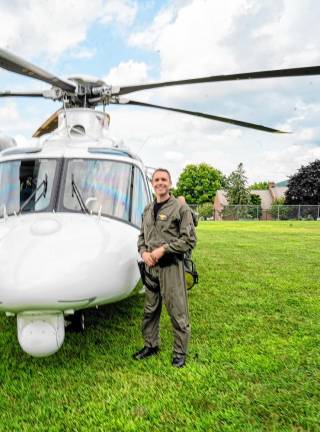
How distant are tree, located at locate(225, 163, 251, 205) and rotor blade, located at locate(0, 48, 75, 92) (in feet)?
231

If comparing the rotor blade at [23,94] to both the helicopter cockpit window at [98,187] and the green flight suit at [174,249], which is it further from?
the green flight suit at [174,249]

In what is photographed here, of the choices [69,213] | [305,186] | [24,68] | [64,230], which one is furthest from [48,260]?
[305,186]

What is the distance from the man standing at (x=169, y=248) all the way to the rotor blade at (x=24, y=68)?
1786 mm

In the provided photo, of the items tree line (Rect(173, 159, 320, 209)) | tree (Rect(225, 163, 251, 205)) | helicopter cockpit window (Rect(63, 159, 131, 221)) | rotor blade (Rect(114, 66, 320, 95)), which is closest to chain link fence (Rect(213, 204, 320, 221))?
tree line (Rect(173, 159, 320, 209))

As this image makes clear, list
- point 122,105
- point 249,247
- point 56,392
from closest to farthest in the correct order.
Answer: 1. point 56,392
2. point 122,105
3. point 249,247

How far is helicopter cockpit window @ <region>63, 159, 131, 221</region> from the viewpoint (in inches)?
162

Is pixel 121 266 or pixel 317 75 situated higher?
pixel 317 75

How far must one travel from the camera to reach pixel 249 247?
14.1 metres

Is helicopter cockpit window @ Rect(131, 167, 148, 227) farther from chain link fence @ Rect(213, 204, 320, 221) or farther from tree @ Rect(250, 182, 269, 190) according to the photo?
tree @ Rect(250, 182, 269, 190)

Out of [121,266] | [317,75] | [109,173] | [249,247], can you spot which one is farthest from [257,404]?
[249,247]

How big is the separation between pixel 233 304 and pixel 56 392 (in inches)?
132

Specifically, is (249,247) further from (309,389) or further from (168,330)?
(309,389)

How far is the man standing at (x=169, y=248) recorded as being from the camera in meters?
3.69

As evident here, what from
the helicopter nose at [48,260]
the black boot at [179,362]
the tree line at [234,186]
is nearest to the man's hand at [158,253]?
the helicopter nose at [48,260]
